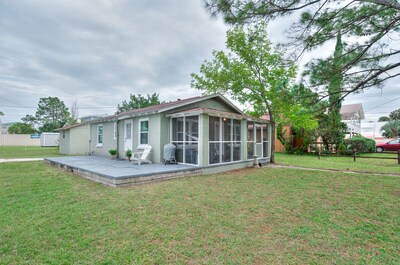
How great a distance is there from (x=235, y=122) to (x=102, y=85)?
21589mm

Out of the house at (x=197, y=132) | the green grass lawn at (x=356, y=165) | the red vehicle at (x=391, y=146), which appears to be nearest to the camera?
the house at (x=197, y=132)

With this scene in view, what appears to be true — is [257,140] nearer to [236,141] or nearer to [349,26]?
[236,141]

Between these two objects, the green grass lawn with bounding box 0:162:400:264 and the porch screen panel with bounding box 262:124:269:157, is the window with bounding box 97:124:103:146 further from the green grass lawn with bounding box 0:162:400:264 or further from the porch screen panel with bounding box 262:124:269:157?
the porch screen panel with bounding box 262:124:269:157

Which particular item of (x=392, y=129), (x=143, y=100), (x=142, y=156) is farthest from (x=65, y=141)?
(x=392, y=129)

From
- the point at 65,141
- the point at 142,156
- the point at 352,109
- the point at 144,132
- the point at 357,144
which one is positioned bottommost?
the point at 142,156

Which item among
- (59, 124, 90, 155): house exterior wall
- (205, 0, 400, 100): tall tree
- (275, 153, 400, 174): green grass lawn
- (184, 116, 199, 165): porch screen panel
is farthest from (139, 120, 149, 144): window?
(59, 124, 90, 155): house exterior wall

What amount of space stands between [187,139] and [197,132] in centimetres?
54

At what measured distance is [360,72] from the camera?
440 centimetres

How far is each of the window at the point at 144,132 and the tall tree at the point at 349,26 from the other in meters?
6.60

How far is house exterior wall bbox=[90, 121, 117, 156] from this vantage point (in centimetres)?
1245

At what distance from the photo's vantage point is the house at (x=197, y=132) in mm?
8414

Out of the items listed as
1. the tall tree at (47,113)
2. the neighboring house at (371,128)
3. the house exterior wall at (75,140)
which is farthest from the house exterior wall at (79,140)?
the neighboring house at (371,128)

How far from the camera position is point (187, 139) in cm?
870

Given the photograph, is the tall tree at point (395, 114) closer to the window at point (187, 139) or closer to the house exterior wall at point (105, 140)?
the window at point (187, 139)
